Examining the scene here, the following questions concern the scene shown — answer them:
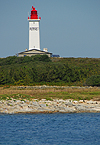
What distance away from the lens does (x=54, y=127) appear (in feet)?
55.0

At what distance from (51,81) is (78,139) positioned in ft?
94.0

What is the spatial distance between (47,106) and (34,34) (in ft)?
171

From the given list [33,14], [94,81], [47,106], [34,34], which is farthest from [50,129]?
[33,14]

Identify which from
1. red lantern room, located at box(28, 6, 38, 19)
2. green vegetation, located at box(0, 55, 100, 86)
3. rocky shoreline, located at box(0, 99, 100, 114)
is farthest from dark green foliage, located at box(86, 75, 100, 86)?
red lantern room, located at box(28, 6, 38, 19)

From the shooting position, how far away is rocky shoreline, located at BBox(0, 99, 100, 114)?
20.6 meters

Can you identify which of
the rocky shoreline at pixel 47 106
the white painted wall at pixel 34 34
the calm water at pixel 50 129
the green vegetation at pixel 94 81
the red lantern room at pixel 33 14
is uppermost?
the red lantern room at pixel 33 14

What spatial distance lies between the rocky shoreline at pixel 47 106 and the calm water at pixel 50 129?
3.21 feet

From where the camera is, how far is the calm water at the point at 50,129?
14023mm

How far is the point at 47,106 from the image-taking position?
70.1 ft

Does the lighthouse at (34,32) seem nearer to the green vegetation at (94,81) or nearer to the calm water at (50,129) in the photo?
the green vegetation at (94,81)

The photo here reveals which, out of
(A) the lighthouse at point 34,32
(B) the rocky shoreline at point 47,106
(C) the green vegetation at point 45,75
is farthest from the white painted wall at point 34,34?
(B) the rocky shoreline at point 47,106

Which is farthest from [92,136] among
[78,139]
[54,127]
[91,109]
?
[91,109]

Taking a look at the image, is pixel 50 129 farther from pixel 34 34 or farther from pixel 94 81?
pixel 34 34

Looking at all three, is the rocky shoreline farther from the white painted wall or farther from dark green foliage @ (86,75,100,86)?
the white painted wall
